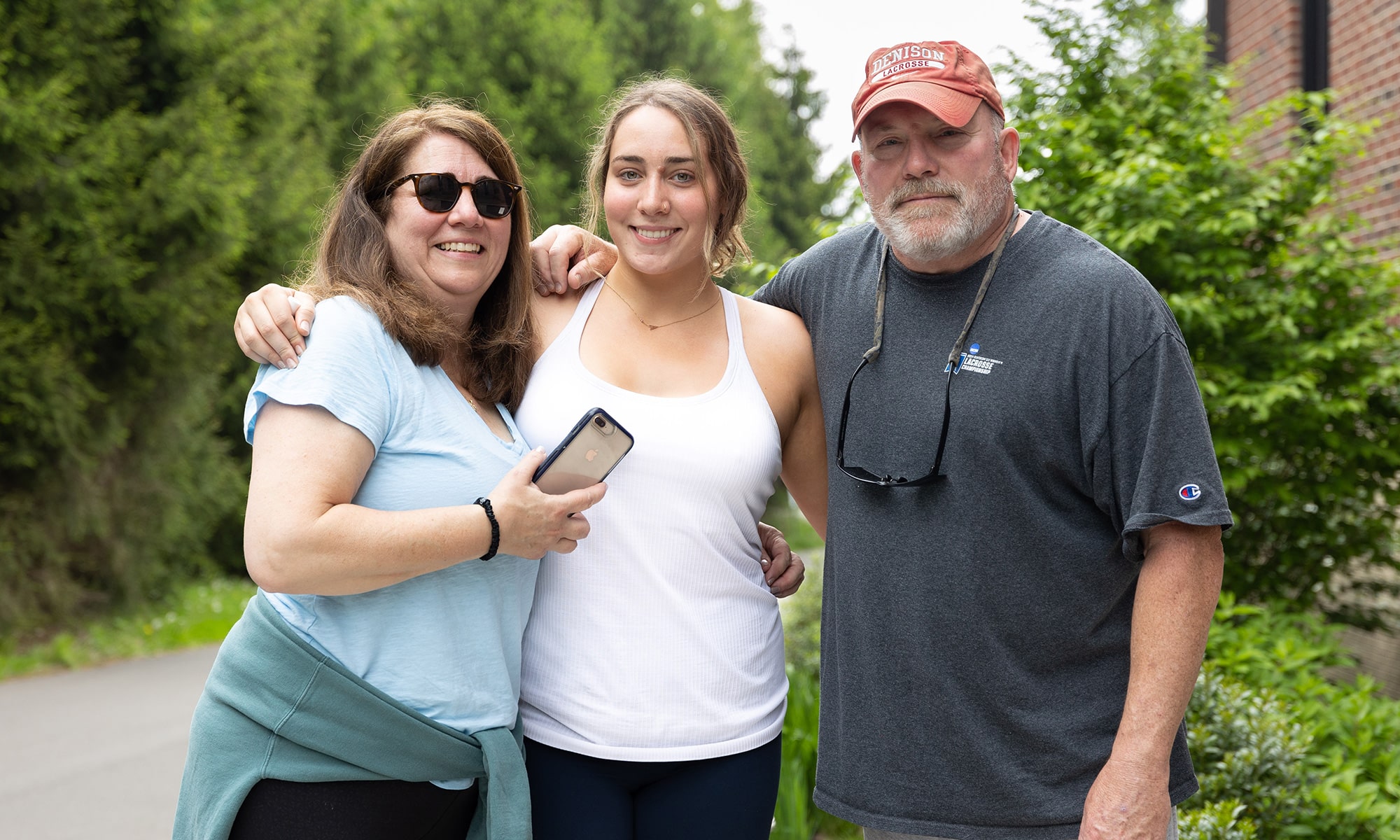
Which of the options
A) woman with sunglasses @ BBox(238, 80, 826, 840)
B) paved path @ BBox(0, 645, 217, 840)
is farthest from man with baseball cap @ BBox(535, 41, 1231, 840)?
paved path @ BBox(0, 645, 217, 840)

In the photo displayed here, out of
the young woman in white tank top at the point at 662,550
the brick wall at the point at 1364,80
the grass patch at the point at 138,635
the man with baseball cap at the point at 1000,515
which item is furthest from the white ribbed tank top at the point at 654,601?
the grass patch at the point at 138,635

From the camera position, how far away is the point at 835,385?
2.48 m

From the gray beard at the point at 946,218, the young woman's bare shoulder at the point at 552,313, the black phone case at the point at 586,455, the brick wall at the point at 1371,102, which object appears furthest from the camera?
the brick wall at the point at 1371,102

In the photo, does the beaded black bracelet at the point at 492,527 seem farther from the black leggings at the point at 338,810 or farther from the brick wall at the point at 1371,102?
the brick wall at the point at 1371,102

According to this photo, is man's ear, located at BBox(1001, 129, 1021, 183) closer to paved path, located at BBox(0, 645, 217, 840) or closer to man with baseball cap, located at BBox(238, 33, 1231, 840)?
man with baseball cap, located at BBox(238, 33, 1231, 840)

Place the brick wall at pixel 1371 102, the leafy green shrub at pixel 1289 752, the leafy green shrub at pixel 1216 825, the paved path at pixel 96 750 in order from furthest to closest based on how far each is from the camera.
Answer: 1. the brick wall at pixel 1371 102
2. the paved path at pixel 96 750
3. the leafy green shrub at pixel 1289 752
4. the leafy green shrub at pixel 1216 825

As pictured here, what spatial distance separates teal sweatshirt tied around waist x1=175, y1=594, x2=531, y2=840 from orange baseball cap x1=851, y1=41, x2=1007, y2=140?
160cm

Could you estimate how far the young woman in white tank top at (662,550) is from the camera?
2.30 m

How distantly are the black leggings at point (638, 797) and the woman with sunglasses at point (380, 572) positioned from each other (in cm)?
17

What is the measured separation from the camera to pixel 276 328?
198 cm

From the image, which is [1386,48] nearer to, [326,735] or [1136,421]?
[1136,421]

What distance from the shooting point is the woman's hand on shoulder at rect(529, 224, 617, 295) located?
2.67m

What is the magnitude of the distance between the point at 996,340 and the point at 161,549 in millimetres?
10453

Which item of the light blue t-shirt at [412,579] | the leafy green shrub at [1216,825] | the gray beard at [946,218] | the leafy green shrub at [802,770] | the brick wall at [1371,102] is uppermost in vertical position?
the brick wall at [1371,102]
